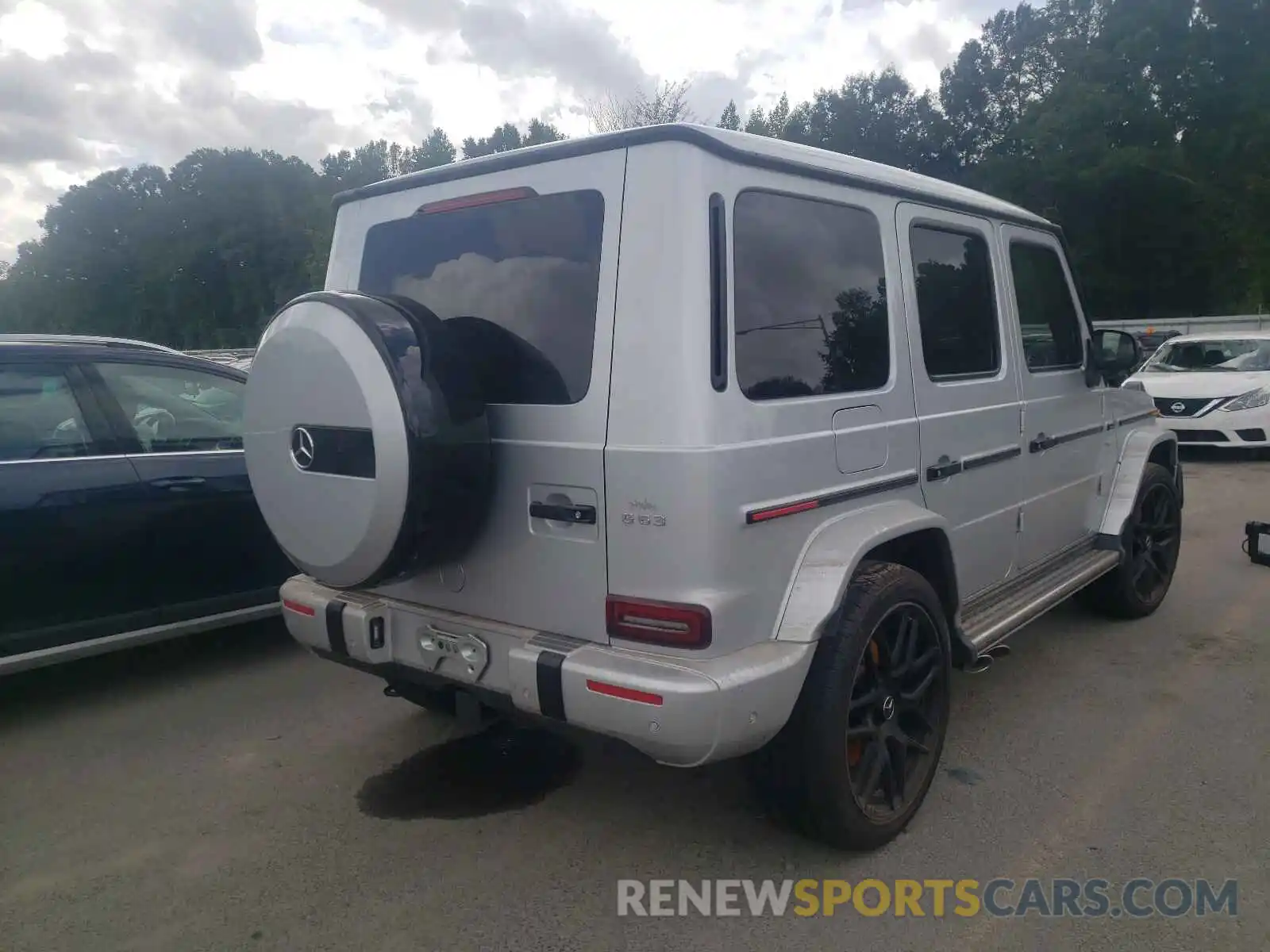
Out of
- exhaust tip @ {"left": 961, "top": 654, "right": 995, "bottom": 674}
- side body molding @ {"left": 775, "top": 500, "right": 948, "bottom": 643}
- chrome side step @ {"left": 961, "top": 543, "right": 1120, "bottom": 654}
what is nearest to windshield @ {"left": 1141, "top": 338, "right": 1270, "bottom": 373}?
chrome side step @ {"left": 961, "top": 543, "right": 1120, "bottom": 654}

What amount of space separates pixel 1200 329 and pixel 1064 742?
2065 centimetres

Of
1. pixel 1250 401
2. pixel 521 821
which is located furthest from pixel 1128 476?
pixel 1250 401

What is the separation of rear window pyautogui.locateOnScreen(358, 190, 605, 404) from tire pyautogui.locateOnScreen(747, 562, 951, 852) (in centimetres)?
107

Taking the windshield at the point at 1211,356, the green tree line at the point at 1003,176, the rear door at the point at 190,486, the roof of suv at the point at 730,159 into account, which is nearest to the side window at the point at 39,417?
the rear door at the point at 190,486

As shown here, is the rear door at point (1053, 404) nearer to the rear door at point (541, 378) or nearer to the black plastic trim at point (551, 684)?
the rear door at point (541, 378)

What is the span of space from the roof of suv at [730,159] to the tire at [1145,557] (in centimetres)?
224

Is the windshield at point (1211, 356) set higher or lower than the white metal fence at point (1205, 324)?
lower

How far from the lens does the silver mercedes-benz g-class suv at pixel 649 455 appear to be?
2484 mm

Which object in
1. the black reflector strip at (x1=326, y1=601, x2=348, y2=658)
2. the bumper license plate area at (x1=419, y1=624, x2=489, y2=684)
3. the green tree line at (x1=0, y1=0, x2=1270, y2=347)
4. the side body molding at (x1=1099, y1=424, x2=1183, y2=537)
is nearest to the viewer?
the bumper license plate area at (x1=419, y1=624, x2=489, y2=684)

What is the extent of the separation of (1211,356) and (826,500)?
10.9 m

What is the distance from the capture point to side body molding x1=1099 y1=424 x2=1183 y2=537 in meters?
4.79

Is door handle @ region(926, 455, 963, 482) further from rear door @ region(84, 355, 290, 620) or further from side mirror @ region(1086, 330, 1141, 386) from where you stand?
rear door @ region(84, 355, 290, 620)

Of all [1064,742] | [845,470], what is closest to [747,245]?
[845,470]

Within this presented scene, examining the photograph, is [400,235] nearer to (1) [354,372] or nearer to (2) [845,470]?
(1) [354,372]
